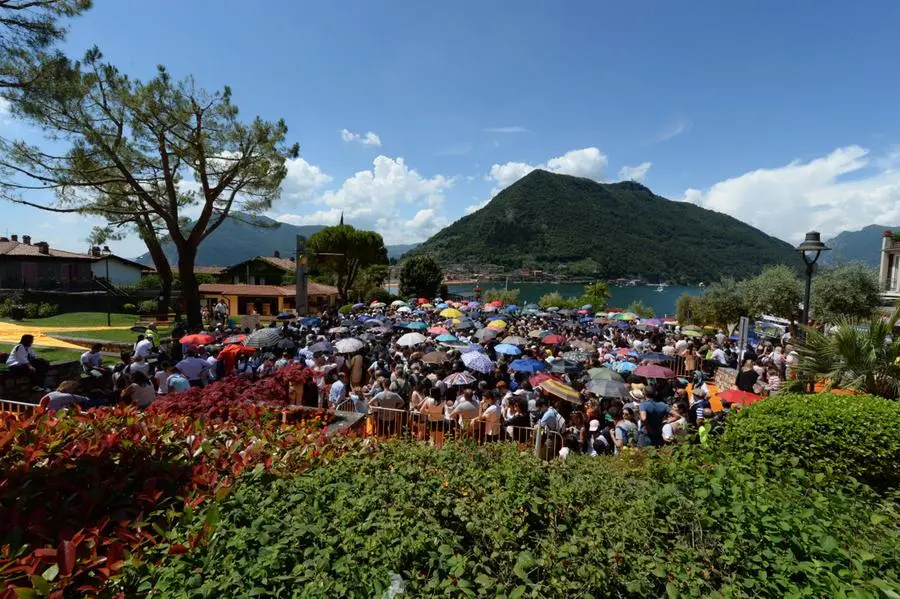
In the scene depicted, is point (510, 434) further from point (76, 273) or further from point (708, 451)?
point (76, 273)

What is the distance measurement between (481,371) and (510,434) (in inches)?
140

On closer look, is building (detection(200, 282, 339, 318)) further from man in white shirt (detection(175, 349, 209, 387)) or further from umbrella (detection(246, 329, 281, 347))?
man in white shirt (detection(175, 349, 209, 387))

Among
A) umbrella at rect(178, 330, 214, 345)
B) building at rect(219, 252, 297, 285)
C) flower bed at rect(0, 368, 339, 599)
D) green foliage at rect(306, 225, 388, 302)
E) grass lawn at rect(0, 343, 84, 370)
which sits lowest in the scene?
grass lawn at rect(0, 343, 84, 370)

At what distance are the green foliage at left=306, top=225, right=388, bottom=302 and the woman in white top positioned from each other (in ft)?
113

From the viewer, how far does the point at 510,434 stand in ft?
23.0

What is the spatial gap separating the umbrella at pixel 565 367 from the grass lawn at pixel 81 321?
22.0m

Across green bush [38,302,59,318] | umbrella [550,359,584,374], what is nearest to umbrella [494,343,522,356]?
umbrella [550,359,584,374]

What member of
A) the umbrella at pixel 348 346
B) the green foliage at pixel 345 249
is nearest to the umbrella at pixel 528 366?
the umbrella at pixel 348 346

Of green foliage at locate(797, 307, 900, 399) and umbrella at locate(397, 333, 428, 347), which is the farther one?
umbrella at locate(397, 333, 428, 347)

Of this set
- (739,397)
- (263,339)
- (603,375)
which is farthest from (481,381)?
(263,339)

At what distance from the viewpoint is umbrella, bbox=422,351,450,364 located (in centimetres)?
1132

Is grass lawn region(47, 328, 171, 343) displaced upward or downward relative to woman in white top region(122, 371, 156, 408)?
downward

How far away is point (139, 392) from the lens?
6.78m

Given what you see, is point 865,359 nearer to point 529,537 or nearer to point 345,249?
point 529,537
